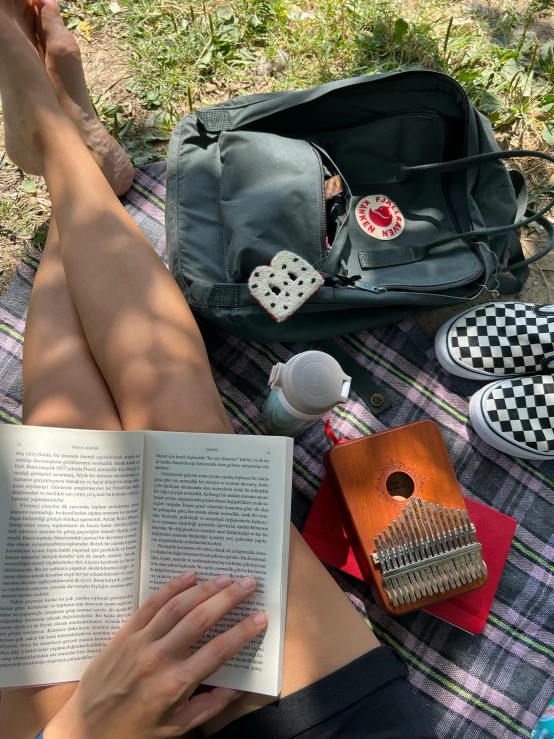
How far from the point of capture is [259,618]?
893mm

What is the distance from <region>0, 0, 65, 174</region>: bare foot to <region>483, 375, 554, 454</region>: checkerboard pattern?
112 cm

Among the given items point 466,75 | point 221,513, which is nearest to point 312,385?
point 221,513

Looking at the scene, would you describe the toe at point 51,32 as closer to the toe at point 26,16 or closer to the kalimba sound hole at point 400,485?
the toe at point 26,16

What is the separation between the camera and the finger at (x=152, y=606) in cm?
86

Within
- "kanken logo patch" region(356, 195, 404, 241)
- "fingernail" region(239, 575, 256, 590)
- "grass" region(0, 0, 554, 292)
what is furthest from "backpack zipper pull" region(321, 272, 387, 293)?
"grass" region(0, 0, 554, 292)

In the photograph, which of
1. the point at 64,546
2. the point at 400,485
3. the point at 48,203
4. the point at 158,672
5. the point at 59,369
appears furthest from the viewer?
the point at 48,203

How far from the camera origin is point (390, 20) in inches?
65.6

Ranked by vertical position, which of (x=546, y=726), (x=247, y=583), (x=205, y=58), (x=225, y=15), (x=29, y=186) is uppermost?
(x=225, y=15)

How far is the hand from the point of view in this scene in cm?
80

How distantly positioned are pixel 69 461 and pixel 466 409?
0.89m

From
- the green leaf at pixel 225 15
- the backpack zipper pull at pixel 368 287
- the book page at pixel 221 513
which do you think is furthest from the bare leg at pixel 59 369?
the green leaf at pixel 225 15

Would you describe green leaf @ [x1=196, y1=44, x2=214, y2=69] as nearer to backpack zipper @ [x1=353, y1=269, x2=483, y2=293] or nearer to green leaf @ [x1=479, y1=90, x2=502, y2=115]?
green leaf @ [x1=479, y1=90, x2=502, y2=115]

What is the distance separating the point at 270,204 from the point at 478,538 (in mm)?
839

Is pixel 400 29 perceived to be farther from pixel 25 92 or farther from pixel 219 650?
pixel 219 650
